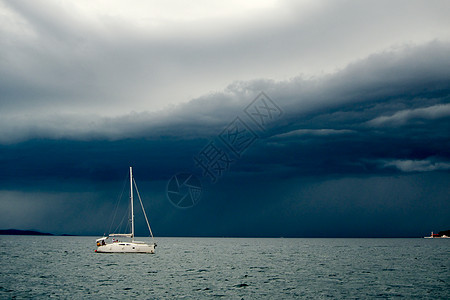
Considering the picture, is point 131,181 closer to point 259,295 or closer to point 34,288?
point 34,288

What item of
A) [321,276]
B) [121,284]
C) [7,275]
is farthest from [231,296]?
[7,275]

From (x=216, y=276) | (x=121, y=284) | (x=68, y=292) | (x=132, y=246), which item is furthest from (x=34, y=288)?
(x=132, y=246)

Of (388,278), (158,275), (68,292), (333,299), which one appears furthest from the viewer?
(158,275)

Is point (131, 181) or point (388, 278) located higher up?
point (131, 181)

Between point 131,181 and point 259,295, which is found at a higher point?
point 131,181

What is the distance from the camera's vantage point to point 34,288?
173 feet

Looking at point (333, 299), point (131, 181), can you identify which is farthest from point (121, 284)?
point (131, 181)

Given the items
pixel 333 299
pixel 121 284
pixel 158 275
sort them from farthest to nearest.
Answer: pixel 158 275, pixel 121 284, pixel 333 299

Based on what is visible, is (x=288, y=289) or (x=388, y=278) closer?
(x=288, y=289)

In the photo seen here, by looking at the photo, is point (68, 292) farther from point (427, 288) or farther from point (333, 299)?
point (427, 288)

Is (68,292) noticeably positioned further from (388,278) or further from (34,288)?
(388,278)

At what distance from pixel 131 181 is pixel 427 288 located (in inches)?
3475

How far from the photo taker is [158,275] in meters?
69.7

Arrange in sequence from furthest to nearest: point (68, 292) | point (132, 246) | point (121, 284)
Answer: point (132, 246) → point (121, 284) → point (68, 292)
